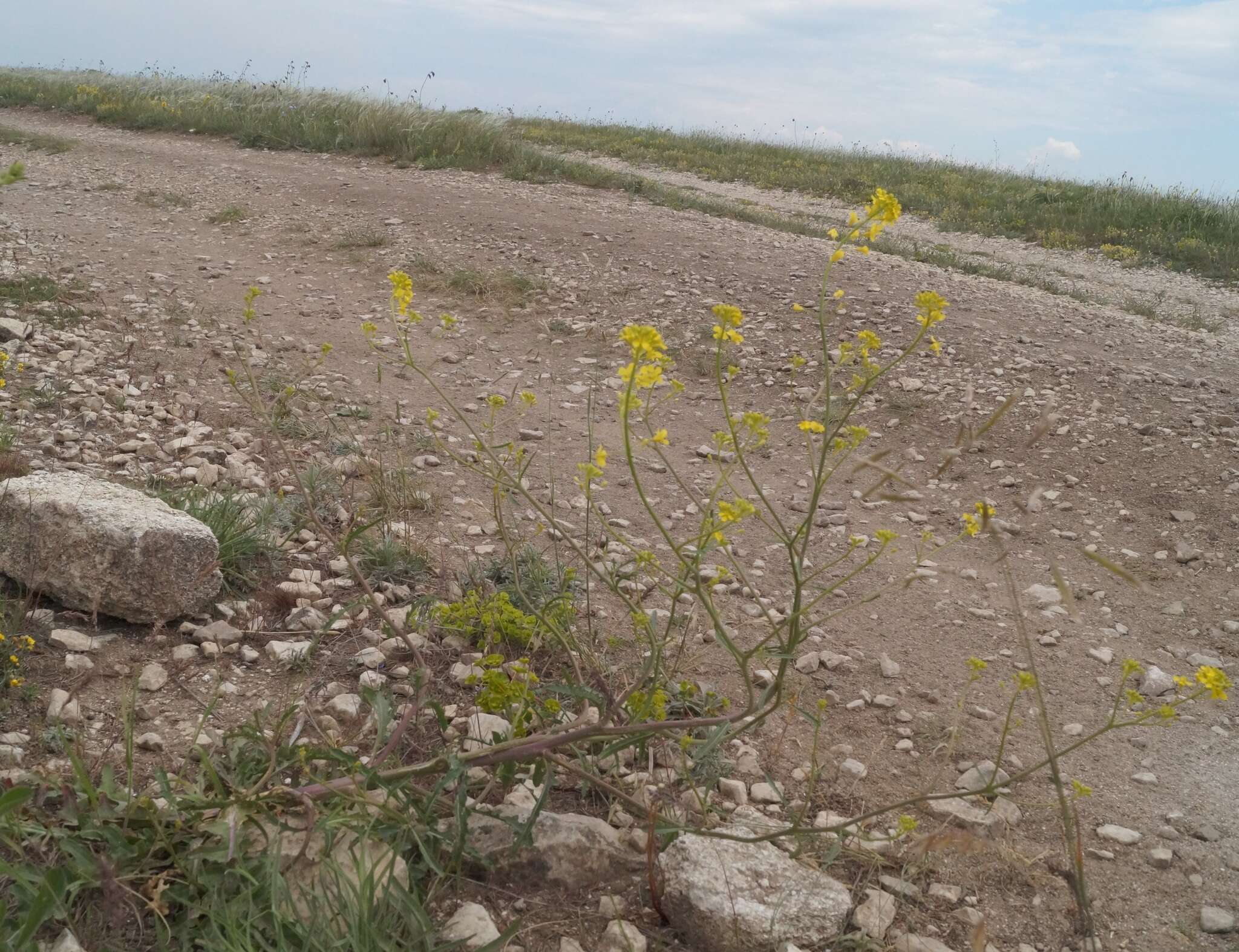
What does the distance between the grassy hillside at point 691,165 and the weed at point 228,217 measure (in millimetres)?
3343

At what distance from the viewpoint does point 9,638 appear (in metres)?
2.48

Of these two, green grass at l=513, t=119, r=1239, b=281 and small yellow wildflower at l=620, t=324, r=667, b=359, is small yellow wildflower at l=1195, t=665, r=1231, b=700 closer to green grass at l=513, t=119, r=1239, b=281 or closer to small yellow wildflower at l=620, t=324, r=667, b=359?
small yellow wildflower at l=620, t=324, r=667, b=359

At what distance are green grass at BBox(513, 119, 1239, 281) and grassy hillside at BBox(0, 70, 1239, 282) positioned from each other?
31 mm

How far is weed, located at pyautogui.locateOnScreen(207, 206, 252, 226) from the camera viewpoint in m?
8.00

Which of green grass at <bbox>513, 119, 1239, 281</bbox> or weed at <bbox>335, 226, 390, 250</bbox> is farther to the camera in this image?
green grass at <bbox>513, 119, 1239, 281</bbox>

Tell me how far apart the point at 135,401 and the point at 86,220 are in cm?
442

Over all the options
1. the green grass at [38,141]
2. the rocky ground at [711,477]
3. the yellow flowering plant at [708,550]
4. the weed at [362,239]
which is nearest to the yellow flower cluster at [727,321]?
the yellow flowering plant at [708,550]

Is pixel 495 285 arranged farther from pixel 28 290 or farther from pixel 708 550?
pixel 708 550

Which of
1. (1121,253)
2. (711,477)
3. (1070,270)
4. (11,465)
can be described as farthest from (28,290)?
(1121,253)

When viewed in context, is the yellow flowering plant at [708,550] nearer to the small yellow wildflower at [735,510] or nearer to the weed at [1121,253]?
the small yellow wildflower at [735,510]

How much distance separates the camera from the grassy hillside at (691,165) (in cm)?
1072

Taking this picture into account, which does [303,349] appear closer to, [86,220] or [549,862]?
[86,220]

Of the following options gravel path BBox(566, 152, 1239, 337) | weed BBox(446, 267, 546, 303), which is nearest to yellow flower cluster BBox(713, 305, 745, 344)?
weed BBox(446, 267, 546, 303)

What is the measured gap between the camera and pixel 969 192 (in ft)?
44.8
